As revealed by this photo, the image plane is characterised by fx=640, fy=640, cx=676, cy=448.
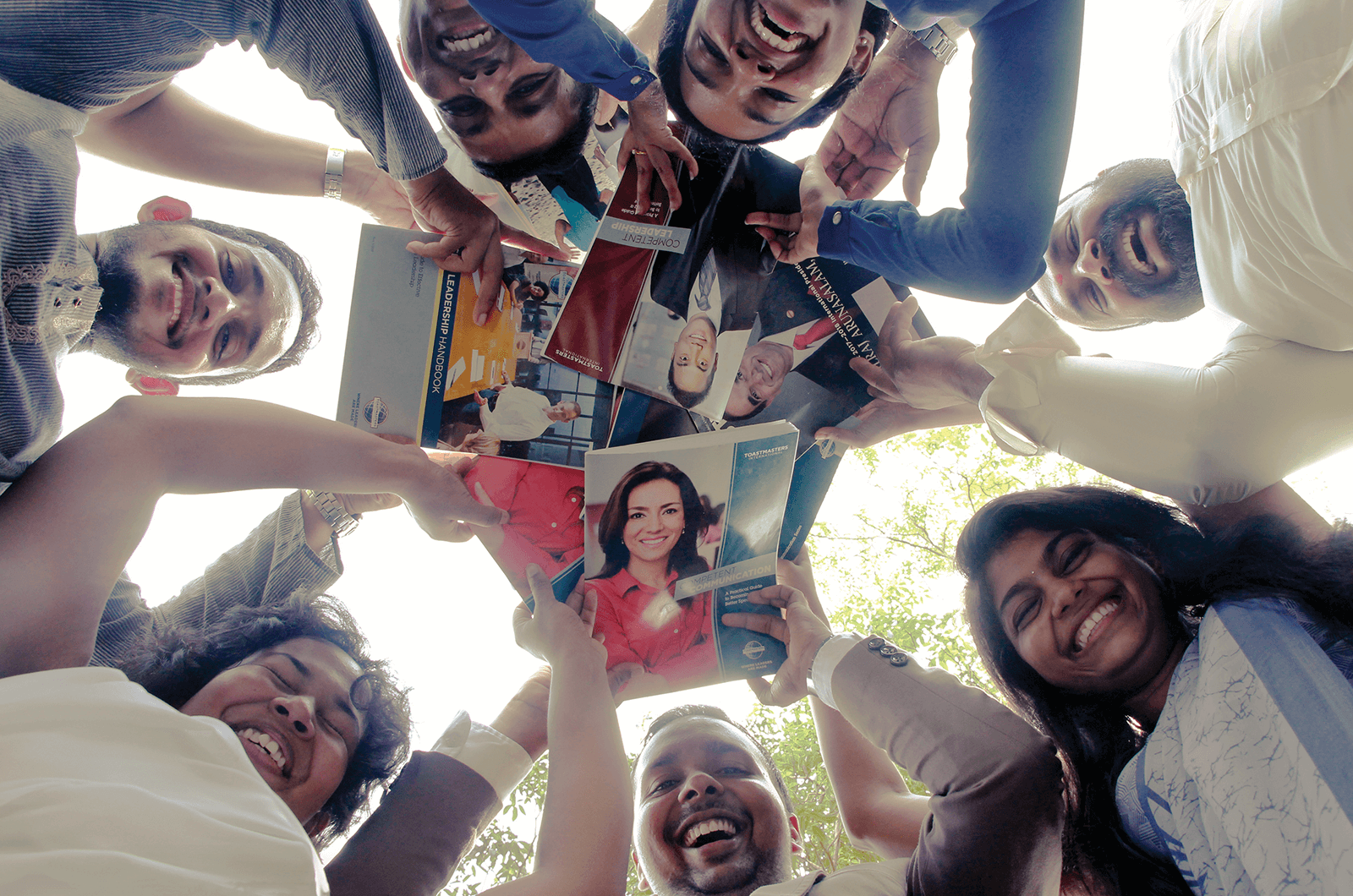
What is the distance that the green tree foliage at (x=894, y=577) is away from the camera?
2.04m

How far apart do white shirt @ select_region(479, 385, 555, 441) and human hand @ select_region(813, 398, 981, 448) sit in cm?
60

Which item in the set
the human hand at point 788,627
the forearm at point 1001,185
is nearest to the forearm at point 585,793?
the human hand at point 788,627

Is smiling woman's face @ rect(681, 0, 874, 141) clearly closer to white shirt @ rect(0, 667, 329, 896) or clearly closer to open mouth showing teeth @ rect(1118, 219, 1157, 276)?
open mouth showing teeth @ rect(1118, 219, 1157, 276)

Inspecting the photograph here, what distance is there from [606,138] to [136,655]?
1358 millimetres

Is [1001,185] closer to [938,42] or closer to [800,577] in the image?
[938,42]

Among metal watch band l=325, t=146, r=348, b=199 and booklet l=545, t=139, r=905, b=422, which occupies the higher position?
metal watch band l=325, t=146, r=348, b=199

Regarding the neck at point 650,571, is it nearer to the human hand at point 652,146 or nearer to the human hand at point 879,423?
the human hand at point 879,423

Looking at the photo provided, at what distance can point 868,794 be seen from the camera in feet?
4.80

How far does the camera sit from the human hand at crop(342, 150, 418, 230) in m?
1.57

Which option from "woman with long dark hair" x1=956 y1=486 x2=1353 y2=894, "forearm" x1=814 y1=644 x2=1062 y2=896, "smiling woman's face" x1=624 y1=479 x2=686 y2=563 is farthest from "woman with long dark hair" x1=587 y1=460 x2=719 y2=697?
"woman with long dark hair" x1=956 y1=486 x2=1353 y2=894

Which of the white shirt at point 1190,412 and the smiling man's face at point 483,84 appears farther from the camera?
the smiling man's face at point 483,84

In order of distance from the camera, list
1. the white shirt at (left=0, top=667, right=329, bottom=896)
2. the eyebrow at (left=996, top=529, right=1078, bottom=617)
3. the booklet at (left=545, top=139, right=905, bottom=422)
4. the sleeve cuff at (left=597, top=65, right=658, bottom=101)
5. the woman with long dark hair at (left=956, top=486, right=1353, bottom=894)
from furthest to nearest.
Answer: the booklet at (left=545, top=139, right=905, bottom=422), the eyebrow at (left=996, top=529, right=1078, bottom=617), the sleeve cuff at (left=597, top=65, right=658, bottom=101), the woman with long dark hair at (left=956, top=486, right=1353, bottom=894), the white shirt at (left=0, top=667, right=329, bottom=896)

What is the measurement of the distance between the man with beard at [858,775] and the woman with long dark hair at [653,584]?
0.37ft

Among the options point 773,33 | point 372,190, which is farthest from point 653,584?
point 372,190
